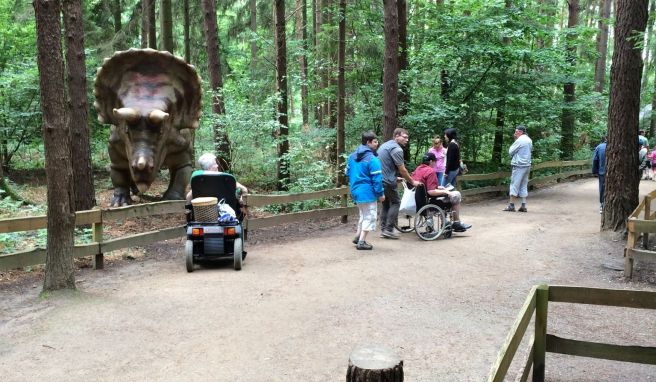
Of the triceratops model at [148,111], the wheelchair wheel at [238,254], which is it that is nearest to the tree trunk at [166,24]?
the triceratops model at [148,111]

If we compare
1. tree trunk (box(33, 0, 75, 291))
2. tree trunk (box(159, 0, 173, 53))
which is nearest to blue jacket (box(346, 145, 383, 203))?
tree trunk (box(33, 0, 75, 291))

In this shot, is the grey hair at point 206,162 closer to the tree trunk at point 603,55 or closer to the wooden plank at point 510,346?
the wooden plank at point 510,346

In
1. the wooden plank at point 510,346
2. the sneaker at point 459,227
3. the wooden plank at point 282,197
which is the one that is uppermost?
the wooden plank at point 282,197

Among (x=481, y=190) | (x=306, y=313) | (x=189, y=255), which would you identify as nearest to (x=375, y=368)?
(x=306, y=313)

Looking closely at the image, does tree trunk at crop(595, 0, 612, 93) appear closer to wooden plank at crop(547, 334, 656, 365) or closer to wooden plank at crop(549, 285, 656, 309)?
wooden plank at crop(549, 285, 656, 309)

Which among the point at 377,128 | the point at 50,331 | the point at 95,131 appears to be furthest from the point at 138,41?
the point at 50,331

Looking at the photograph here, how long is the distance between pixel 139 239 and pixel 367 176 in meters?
3.67

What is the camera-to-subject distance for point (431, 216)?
9953mm

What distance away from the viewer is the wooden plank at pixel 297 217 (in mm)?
9781

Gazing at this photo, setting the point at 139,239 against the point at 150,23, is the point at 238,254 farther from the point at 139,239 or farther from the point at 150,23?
the point at 150,23

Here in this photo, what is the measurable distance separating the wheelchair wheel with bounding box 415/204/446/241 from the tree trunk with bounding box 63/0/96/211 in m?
5.96

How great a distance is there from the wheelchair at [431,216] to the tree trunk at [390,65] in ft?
11.2

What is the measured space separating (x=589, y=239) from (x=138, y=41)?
17676 millimetres

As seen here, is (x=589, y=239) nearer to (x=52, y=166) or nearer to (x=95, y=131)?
(x=52, y=166)
